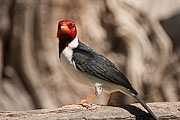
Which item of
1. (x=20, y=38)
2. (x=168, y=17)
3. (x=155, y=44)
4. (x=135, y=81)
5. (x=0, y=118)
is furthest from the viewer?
(x=168, y=17)

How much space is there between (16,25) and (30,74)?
0.99 m

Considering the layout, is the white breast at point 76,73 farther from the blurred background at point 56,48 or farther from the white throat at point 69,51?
the blurred background at point 56,48

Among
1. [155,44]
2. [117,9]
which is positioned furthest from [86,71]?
[155,44]

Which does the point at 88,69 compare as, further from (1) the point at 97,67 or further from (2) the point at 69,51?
(2) the point at 69,51

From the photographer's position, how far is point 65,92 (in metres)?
7.38

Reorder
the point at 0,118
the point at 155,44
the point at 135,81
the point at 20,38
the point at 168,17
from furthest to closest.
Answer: the point at 168,17
the point at 155,44
the point at 135,81
the point at 20,38
the point at 0,118

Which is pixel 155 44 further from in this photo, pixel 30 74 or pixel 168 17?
pixel 30 74

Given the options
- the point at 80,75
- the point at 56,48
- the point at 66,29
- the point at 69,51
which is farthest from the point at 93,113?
the point at 56,48

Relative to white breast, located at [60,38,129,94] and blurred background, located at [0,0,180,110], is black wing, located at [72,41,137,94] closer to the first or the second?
white breast, located at [60,38,129,94]

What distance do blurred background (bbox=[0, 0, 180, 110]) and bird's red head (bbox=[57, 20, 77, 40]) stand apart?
142 inches

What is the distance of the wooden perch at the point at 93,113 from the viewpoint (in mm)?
3344

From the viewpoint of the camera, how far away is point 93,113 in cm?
340

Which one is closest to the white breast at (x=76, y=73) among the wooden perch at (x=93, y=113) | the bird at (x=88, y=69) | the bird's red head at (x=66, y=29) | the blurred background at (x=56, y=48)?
the bird at (x=88, y=69)

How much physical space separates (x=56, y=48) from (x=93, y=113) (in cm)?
403
